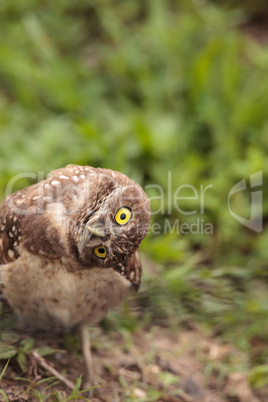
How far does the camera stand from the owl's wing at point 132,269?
9.22 feet

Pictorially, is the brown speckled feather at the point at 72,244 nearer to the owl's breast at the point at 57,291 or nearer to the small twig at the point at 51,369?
the owl's breast at the point at 57,291

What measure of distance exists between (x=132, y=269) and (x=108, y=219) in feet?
2.03

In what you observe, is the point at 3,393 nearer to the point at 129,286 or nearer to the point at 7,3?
the point at 129,286

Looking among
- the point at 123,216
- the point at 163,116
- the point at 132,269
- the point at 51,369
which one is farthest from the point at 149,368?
the point at 163,116

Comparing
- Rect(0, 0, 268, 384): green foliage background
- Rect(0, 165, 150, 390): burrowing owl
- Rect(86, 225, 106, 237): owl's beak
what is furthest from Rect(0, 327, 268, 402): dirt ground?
Rect(86, 225, 106, 237): owl's beak

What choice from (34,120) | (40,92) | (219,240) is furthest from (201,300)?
(40,92)

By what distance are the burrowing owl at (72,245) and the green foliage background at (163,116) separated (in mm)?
848

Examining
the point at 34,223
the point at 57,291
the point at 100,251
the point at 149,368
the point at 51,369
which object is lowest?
the point at 149,368

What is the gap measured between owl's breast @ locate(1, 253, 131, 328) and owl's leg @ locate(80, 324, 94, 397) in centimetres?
21

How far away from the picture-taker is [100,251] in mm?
2465

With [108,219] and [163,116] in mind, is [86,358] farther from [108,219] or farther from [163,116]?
[163,116]

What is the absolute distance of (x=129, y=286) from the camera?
2.94 m

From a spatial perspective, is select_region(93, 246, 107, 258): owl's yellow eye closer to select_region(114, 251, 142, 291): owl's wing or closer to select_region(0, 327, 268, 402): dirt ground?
select_region(114, 251, 142, 291): owl's wing

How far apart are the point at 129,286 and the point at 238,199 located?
1973 millimetres
